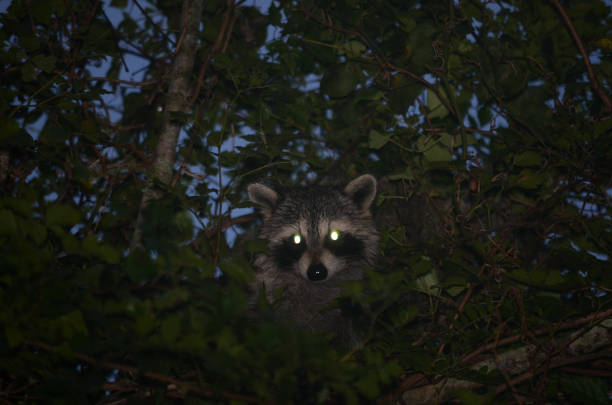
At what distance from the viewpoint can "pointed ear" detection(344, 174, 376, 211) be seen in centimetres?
413

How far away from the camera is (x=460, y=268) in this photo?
2855 millimetres

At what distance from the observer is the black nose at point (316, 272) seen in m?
3.66

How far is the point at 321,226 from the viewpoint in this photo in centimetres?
419

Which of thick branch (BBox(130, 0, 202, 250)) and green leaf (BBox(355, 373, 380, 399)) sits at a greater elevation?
thick branch (BBox(130, 0, 202, 250))

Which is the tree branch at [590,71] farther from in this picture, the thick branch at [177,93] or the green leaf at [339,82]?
the thick branch at [177,93]

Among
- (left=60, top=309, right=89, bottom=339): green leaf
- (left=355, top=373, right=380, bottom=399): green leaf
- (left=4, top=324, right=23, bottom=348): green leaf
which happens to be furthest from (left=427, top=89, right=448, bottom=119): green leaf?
(left=4, top=324, right=23, bottom=348): green leaf

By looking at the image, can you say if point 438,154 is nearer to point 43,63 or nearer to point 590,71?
point 590,71

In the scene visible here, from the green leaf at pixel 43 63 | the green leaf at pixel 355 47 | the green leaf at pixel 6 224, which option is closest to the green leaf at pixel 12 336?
the green leaf at pixel 6 224

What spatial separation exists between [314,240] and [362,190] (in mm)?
699

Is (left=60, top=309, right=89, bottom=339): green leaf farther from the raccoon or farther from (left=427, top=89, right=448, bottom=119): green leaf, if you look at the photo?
(left=427, top=89, right=448, bottom=119): green leaf

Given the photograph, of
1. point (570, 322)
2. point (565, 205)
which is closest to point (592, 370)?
point (570, 322)

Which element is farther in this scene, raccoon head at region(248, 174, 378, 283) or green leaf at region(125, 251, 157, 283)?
raccoon head at region(248, 174, 378, 283)

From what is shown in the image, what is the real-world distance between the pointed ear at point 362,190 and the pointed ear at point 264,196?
74 centimetres

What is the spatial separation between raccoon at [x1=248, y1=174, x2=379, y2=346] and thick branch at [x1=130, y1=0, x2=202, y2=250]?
88 cm
